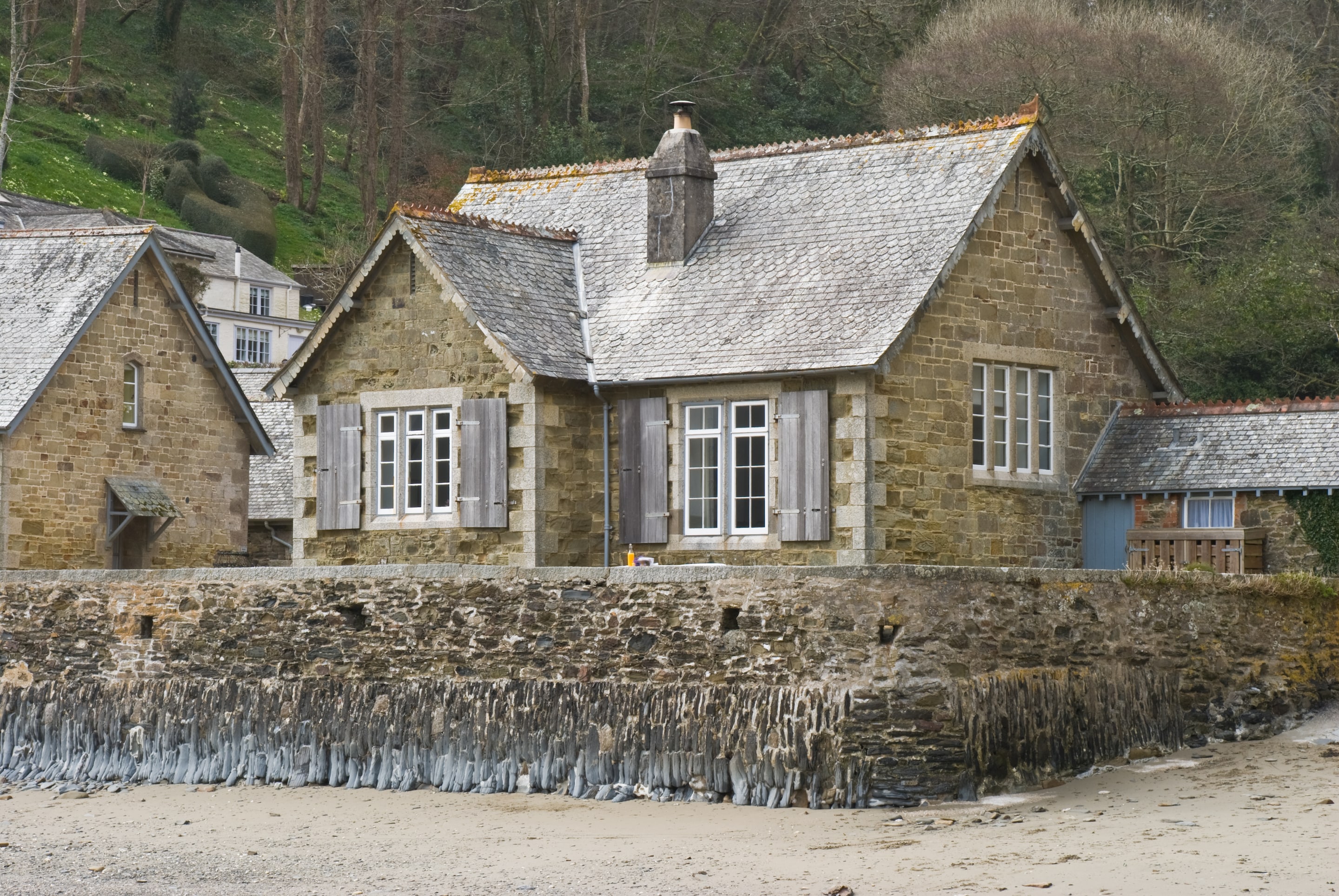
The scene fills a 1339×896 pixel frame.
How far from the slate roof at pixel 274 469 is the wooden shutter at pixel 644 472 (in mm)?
11462

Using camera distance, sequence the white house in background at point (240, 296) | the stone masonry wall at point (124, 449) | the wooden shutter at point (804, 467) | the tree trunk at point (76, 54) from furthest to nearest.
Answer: the tree trunk at point (76, 54)
the white house in background at point (240, 296)
the stone masonry wall at point (124, 449)
the wooden shutter at point (804, 467)

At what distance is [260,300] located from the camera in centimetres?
5616

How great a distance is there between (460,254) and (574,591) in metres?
6.51

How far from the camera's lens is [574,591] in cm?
1925

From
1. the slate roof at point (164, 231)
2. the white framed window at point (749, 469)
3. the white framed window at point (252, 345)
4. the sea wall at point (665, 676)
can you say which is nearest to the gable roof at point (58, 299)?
the sea wall at point (665, 676)

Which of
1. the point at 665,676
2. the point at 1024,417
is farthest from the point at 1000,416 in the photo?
the point at 665,676

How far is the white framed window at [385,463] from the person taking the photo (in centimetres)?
2439

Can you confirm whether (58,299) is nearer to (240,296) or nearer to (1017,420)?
(1017,420)

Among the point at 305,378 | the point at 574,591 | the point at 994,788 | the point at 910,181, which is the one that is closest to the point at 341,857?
the point at 574,591

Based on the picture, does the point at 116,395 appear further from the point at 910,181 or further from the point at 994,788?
the point at 994,788

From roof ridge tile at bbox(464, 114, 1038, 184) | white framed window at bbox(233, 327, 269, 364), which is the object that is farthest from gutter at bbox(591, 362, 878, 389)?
white framed window at bbox(233, 327, 269, 364)

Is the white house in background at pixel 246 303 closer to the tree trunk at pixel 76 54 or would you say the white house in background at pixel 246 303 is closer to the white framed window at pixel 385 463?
the tree trunk at pixel 76 54

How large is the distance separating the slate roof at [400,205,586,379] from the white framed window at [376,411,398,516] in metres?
1.85

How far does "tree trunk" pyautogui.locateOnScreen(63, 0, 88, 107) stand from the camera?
5884 centimetres
